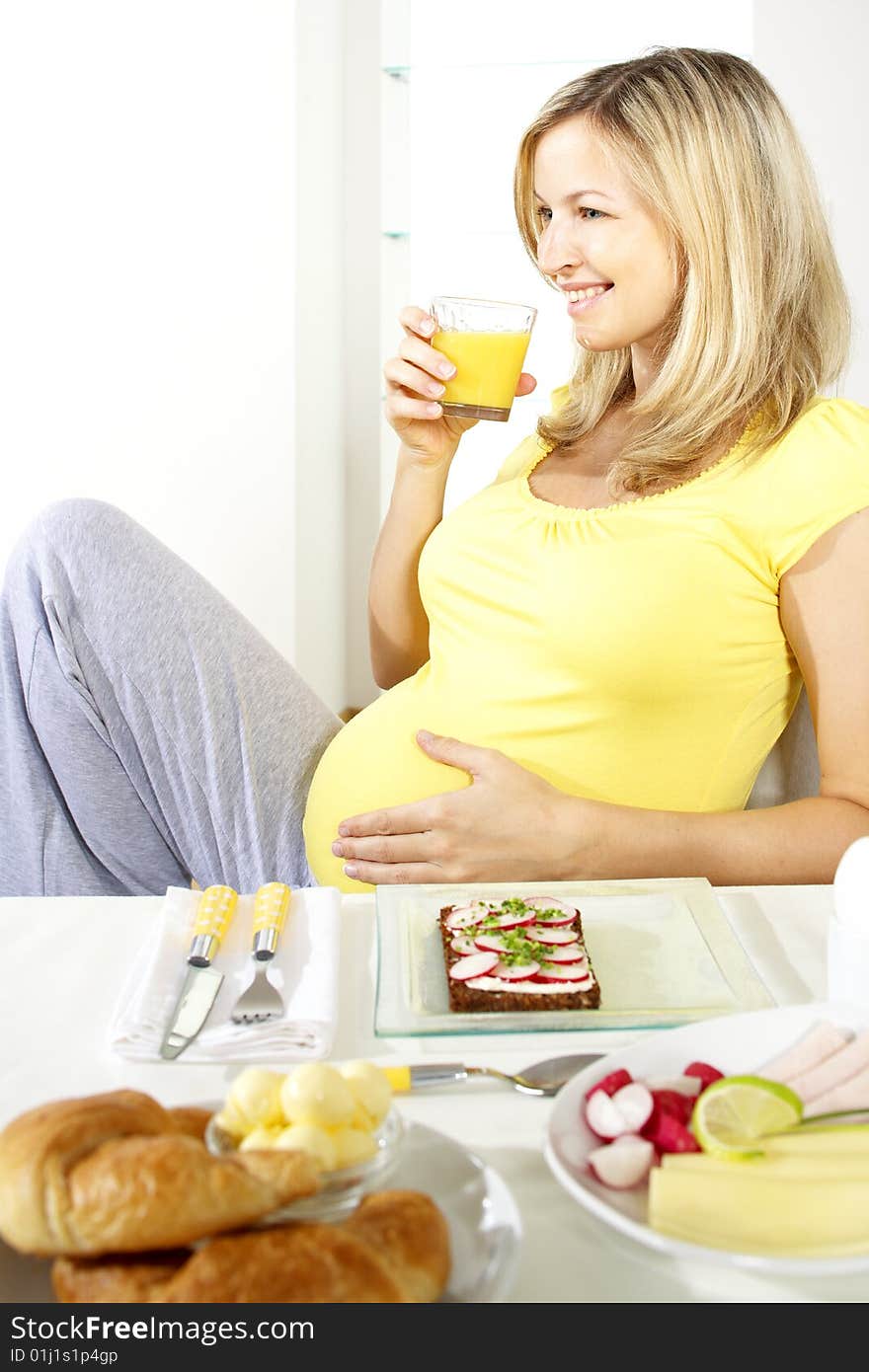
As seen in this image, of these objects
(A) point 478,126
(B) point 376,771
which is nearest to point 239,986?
(B) point 376,771

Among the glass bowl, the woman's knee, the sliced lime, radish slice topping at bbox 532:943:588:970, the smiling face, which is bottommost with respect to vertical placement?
radish slice topping at bbox 532:943:588:970

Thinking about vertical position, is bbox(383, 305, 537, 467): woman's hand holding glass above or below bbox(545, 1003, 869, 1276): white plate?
above

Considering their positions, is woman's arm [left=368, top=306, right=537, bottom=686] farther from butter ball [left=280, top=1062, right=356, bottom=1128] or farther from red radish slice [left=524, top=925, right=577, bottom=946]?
butter ball [left=280, top=1062, right=356, bottom=1128]

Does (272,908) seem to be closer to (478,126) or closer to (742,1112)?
(742,1112)

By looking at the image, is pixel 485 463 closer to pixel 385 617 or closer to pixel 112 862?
pixel 385 617

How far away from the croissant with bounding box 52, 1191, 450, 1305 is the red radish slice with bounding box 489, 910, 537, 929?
362 mm

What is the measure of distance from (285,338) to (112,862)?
1.81 meters

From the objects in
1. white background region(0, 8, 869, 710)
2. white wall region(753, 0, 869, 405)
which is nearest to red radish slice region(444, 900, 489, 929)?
white background region(0, 8, 869, 710)

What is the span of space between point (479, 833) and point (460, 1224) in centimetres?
69

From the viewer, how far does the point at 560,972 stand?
79 cm

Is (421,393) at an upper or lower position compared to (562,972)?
upper

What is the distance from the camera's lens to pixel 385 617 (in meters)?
1.78

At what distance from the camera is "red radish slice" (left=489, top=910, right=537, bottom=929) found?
85cm

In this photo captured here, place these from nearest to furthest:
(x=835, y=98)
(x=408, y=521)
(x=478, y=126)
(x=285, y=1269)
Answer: (x=285, y=1269) < (x=408, y=521) < (x=835, y=98) < (x=478, y=126)
